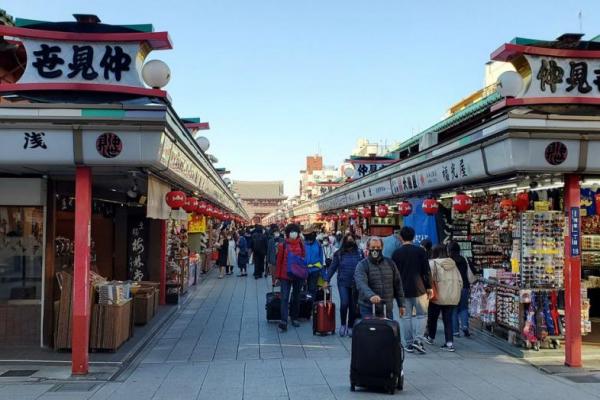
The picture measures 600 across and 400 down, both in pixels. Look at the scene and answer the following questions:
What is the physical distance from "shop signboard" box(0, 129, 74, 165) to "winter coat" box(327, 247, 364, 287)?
489cm

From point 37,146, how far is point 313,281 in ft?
20.9

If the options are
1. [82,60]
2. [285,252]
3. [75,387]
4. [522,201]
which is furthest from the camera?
[285,252]

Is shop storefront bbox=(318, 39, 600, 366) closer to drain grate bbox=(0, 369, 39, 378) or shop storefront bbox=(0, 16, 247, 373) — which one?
shop storefront bbox=(0, 16, 247, 373)

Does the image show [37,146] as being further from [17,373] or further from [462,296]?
[462,296]

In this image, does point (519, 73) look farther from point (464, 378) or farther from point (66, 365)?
point (66, 365)

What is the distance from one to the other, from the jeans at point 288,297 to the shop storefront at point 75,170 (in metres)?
2.65

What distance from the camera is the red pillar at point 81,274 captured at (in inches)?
316

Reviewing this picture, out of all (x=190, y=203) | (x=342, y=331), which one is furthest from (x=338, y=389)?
(x=190, y=203)

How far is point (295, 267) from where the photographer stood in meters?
11.2

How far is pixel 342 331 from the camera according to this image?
429 inches

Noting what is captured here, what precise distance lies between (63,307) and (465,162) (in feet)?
22.8

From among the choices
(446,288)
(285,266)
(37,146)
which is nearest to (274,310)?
(285,266)

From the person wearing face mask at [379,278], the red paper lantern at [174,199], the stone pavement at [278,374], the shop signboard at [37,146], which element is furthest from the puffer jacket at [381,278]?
the red paper lantern at [174,199]

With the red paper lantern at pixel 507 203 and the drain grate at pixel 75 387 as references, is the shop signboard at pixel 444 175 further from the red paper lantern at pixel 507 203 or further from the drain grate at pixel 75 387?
the drain grate at pixel 75 387
